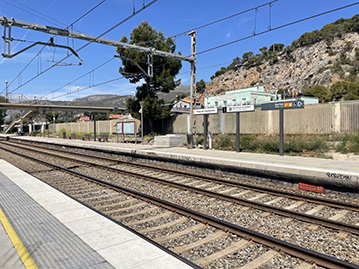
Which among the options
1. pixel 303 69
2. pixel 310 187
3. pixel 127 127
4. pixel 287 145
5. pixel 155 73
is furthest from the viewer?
pixel 303 69

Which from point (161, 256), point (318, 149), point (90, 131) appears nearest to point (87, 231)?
point (161, 256)

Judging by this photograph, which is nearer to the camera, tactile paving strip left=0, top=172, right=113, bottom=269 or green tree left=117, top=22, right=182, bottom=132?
tactile paving strip left=0, top=172, right=113, bottom=269

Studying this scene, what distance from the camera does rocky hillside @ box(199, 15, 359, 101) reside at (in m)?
67.7

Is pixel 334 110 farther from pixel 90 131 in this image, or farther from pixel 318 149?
pixel 90 131

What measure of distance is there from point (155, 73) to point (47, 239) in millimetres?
28611

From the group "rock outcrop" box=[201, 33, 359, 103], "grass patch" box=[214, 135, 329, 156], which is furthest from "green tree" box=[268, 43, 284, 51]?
"grass patch" box=[214, 135, 329, 156]

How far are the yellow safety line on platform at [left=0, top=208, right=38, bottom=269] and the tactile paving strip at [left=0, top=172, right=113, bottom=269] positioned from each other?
61 mm

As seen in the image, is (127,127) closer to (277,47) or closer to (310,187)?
(310,187)

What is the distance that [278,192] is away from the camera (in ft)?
27.6

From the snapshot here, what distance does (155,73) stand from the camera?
31.9m

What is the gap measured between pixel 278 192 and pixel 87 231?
5672mm

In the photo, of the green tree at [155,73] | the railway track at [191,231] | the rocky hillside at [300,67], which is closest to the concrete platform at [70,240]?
the railway track at [191,231]

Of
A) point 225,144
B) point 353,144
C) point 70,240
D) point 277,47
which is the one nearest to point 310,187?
point 353,144

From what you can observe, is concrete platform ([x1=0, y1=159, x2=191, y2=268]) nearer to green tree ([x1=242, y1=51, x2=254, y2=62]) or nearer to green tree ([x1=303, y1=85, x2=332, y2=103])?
green tree ([x1=303, y1=85, x2=332, y2=103])
